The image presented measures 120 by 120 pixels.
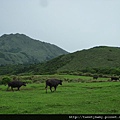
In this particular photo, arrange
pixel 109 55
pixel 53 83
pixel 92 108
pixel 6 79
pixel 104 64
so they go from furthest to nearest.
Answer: pixel 109 55 → pixel 104 64 → pixel 6 79 → pixel 53 83 → pixel 92 108

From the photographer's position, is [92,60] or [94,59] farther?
[94,59]

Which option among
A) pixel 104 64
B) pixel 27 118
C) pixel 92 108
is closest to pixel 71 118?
pixel 27 118

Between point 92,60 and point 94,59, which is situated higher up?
point 94,59

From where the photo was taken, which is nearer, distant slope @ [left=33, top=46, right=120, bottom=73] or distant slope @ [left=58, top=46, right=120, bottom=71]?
distant slope @ [left=33, top=46, right=120, bottom=73]

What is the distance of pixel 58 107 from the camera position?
2095 cm

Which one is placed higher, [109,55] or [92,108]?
[109,55]

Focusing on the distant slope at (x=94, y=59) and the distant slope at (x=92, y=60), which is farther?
the distant slope at (x=94, y=59)

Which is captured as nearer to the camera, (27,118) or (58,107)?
(27,118)

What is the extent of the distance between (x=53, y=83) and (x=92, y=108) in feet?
49.1

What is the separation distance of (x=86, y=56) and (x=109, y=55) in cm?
1486

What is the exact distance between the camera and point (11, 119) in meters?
14.9

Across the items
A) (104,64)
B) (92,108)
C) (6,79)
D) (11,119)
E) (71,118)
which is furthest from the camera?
(104,64)

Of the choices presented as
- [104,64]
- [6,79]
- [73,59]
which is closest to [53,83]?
[6,79]

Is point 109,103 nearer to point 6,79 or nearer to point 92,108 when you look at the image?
point 92,108
